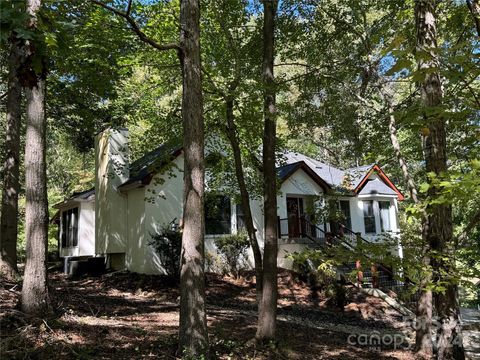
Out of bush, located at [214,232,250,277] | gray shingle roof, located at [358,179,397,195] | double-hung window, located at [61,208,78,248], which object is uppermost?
gray shingle roof, located at [358,179,397,195]

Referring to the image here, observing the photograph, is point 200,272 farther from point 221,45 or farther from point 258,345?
point 221,45

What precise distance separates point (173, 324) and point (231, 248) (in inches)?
324

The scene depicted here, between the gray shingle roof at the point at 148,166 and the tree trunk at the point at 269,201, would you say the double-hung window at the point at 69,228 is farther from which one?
the tree trunk at the point at 269,201

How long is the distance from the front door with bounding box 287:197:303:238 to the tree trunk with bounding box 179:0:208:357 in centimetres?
1426

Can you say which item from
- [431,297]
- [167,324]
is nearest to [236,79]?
[167,324]

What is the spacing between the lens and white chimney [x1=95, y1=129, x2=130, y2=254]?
1597 cm

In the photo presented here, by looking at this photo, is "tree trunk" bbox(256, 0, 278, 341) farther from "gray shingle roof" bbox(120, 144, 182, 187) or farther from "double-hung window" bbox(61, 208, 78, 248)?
"double-hung window" bbox(61, 208, 78, 248)

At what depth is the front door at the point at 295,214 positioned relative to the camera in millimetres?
19389

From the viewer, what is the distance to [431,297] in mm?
8086

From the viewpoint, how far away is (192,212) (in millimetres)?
5219

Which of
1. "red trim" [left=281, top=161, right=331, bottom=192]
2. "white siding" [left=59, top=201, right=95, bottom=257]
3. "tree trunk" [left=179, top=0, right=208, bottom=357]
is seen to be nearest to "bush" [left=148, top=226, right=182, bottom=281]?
"white siding" [left=59, top=201, right=95, bottom=257]

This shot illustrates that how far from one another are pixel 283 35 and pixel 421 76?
7528 mm

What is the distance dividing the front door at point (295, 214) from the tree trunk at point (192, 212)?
14.3 m

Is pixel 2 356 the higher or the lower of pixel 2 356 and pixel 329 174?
the lower
